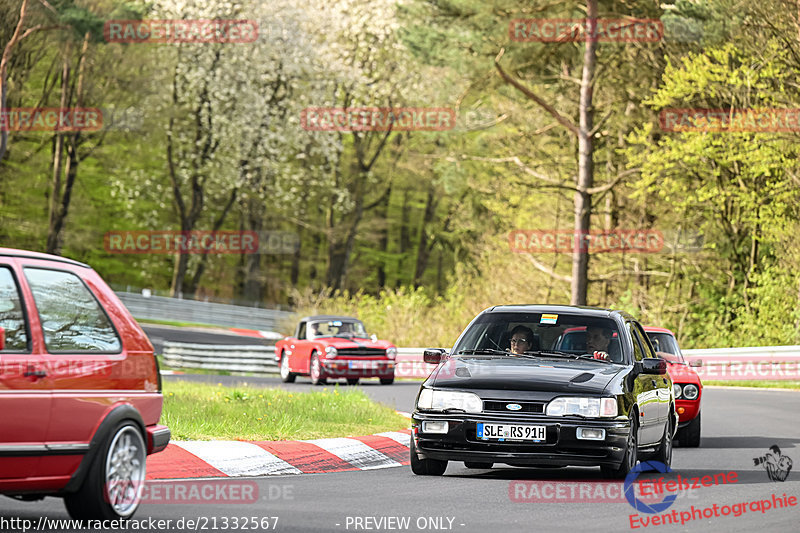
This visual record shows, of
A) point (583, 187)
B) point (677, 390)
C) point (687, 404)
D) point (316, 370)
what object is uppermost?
point (583, 187)

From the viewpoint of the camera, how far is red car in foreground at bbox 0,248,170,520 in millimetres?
7312

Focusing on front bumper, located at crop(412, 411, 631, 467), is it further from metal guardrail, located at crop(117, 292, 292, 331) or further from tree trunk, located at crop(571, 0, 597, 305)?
metal guardrail, located at crop(117, 292, 292, 331)

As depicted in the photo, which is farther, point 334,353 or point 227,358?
point 227,358

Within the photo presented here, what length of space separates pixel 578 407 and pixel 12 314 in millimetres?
5102

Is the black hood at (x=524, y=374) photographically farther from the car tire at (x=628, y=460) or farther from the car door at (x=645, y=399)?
the car tire at (x=628, y=460)

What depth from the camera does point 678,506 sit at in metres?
9.77

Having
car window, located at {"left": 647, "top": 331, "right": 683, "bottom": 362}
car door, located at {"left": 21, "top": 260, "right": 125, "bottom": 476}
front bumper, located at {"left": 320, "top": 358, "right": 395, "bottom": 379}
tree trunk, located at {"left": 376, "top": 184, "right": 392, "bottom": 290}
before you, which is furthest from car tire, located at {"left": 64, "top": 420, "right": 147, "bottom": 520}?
tree trunk, located at {"left": 376, "top": 184, "right": 392, "bottom": 290}

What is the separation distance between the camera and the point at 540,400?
10.7m

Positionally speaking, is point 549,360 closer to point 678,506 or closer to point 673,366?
point 678,506

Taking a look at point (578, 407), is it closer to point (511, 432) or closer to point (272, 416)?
point (511, 432)

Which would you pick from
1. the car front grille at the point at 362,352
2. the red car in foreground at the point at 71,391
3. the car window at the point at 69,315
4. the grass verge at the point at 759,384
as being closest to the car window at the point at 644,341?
the red car in foreground at the point at 71,391

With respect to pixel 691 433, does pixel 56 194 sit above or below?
above

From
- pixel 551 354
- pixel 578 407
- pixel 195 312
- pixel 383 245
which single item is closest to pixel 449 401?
pixel 578 407

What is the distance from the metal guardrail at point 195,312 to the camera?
5816 cm
